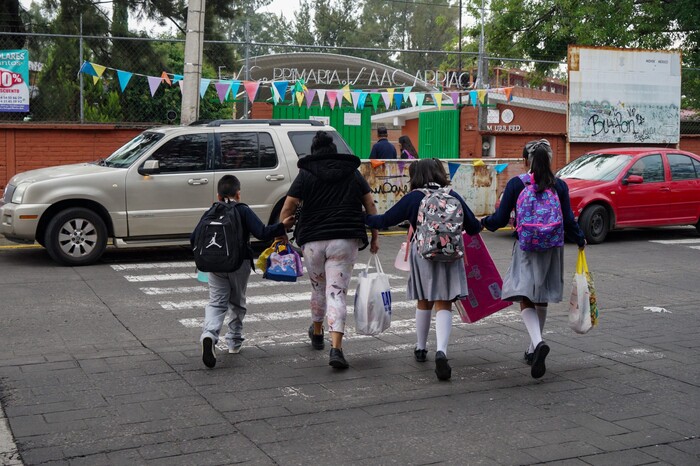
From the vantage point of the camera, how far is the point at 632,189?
15.5 m

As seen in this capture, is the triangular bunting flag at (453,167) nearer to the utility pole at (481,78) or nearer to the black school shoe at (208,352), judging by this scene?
the utility pole at (481,78)

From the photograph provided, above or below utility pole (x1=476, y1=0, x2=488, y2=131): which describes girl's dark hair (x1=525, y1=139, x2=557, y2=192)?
below

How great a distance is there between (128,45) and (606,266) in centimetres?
1058

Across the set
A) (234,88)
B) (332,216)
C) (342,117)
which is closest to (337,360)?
(332,216)

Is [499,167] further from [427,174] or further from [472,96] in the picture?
[427,174]

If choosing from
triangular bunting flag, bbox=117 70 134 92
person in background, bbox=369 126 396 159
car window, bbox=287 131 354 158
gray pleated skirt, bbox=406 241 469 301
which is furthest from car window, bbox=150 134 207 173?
gray pleated skirt, bbox=406 241 469 301

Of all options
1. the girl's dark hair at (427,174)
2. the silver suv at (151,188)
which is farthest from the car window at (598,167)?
the girl's dark hair at (427,174)

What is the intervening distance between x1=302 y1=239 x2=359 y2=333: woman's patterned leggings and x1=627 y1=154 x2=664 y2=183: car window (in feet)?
32.4

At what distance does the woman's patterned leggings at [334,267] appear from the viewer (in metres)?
6.99

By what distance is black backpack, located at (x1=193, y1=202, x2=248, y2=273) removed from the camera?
6.99 meters

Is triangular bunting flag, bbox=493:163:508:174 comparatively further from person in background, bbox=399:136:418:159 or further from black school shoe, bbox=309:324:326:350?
black school shoe, bbox=309:324:326:350

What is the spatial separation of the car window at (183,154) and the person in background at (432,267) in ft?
19.6

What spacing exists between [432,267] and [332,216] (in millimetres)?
858

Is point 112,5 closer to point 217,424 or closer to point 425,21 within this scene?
point 217,424
